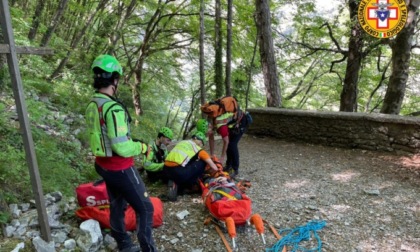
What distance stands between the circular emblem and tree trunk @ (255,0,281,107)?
2.73m

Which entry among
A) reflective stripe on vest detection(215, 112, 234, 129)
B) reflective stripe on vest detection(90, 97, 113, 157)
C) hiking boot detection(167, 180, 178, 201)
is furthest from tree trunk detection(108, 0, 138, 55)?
reflective stripe on vest detection(90, 97, 113, 157)

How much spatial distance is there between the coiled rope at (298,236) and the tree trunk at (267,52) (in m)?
Answer: 6.19

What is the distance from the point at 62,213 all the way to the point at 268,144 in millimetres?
5785

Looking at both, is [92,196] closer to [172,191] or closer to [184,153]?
[172,191]

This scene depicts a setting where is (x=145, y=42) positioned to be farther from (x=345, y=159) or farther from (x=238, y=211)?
(x=238, y=211)

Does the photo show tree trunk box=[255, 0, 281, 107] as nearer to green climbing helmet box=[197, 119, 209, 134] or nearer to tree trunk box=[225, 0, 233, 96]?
tree trunk box=[225, 0, 233, 96]

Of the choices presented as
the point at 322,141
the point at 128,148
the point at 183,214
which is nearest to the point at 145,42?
the point at 322,141

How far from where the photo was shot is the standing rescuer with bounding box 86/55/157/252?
257 centimetres

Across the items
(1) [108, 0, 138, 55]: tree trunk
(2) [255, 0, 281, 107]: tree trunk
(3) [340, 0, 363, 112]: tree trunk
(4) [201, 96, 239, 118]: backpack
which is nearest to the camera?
(4) [201, 96, 239, 118]: backpack

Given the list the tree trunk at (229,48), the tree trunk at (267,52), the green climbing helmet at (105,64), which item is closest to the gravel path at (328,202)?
the green climbing helmet at (105,64)

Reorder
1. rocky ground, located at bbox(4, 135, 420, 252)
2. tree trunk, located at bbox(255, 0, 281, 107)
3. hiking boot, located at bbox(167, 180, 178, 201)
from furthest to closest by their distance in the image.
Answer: tree trunk, located at bbox(255, 0, 281, 107), hiking boot, located at bbox(167, 180, 178, 201), rocky ground, located at bbox(4, 135, 420, 252)

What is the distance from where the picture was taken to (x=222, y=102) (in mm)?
5184

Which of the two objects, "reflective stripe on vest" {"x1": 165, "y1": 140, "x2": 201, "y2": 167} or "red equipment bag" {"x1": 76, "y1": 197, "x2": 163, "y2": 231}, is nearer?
"red equipment bag" {"x1": 76, "y1": 197, "x2": 163, "y2": 231}

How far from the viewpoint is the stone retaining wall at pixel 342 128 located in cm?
657
